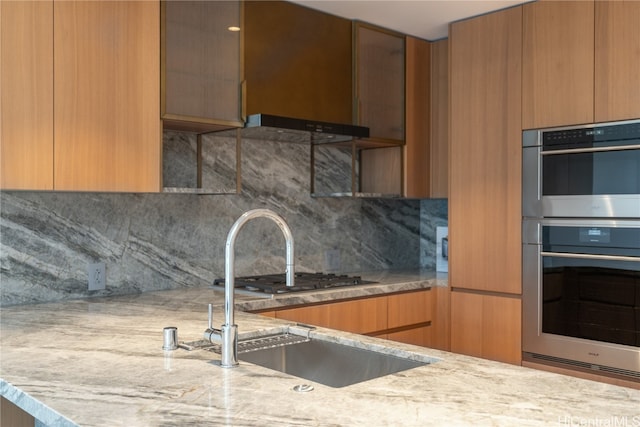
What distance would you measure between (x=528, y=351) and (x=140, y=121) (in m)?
2.20

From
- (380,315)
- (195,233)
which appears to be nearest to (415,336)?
(380,315)

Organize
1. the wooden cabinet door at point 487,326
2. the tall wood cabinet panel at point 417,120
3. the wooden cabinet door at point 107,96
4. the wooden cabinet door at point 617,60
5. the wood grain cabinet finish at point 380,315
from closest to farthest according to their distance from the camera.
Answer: the wooden cabinet door at point 107,96 → the wooden cabinet door at point 617,60 → the wood grain cabinet finish at point 380,315 → the wooden cabinet door at point 487,326 → the tall wood cabinet panel at point 417,120

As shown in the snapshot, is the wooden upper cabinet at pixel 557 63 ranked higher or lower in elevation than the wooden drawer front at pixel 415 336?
higher

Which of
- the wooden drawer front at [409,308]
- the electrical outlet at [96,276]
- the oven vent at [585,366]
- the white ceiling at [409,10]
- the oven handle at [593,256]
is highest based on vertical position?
the white ceiling at [409,10]

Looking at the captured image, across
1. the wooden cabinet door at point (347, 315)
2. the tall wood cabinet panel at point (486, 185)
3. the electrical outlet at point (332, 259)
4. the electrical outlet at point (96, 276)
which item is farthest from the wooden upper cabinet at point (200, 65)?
the tall wood cabinet panel at point (486, 185)

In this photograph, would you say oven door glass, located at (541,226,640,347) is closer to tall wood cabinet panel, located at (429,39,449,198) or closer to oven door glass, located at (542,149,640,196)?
oven door glass, located at (542,149,640,196)

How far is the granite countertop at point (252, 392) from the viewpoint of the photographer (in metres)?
1.12

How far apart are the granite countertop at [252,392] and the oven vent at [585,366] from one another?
157 centimetres

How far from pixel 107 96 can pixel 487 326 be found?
2223 mm

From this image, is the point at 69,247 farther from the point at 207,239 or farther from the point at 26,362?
the point at 26,362

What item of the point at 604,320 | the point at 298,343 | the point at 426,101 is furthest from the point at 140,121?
the point at 604,320

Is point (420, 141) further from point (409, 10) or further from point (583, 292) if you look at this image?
point (583, 292)

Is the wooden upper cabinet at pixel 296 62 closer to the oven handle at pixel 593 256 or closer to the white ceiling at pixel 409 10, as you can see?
the white ceiling at pixel 409 10

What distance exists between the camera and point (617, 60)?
2.77 metres
